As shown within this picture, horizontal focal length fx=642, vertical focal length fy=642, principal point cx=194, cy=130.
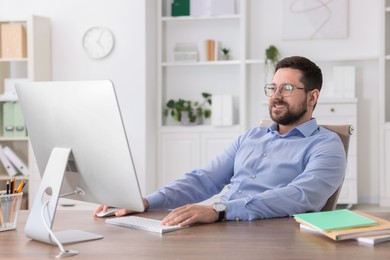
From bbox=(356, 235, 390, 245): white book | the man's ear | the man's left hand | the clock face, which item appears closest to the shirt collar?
the man's ear

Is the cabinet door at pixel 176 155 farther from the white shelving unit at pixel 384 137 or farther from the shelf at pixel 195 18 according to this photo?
the white shelving unit at pixel 384 137

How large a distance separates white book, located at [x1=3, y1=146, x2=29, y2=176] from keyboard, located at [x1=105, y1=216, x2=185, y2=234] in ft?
13.5

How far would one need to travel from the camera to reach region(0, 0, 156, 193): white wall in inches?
236

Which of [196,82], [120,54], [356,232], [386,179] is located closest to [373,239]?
[356,232]

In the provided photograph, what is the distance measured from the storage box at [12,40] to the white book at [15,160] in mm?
863

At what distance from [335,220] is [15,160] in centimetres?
465

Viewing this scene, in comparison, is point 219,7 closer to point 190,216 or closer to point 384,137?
point 384,137

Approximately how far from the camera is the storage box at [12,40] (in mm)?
5852

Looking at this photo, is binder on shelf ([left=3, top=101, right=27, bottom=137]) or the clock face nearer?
binder on shelf ([left=3, top=101, right=27, bottom=137])

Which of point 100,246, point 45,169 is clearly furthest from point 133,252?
point 45,169

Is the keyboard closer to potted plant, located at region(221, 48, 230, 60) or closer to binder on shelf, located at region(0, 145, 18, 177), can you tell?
binder on shelf, located at region(0, 145, 18, 177)

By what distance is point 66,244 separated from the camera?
63.7 inches

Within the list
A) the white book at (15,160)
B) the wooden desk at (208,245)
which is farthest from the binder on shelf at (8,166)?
the wooden desk at (208,245)

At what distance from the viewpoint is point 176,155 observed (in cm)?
629
